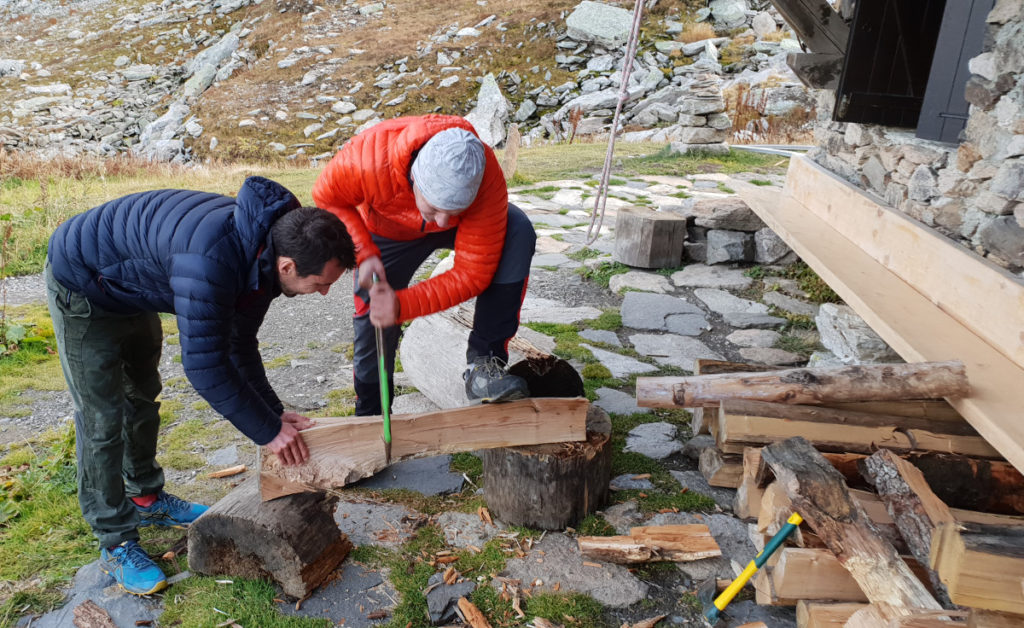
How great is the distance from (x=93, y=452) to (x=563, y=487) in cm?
204

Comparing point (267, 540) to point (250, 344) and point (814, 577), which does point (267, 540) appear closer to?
point (250, 344)

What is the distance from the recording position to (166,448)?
399 cm

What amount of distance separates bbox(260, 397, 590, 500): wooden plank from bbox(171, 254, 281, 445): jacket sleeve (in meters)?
0.48

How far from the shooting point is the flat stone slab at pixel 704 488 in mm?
3436

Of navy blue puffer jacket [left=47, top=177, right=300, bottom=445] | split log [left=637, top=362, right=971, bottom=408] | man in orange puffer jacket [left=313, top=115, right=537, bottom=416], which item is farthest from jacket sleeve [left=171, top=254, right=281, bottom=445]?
split log [left=637, top=362, right=971, bottom=408]

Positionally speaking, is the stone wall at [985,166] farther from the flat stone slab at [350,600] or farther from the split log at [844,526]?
the flat stone slab at [350,600]

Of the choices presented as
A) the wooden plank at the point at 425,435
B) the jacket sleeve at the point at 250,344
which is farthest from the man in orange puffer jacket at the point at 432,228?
the jacket sleeve at the point at 250,344

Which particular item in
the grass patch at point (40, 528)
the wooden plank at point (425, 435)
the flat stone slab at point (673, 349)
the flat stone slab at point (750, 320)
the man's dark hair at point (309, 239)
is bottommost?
the grass patch at point (40, 528)

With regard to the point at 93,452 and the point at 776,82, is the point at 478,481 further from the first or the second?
the point at 776,82

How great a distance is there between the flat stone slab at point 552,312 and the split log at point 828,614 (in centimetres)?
365

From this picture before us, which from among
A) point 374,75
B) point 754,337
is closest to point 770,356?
point 754,337

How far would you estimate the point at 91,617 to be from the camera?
2688 millimetres

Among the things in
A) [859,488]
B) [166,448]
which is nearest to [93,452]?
[166,448]

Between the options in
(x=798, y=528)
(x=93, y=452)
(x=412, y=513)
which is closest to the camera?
(x=798, y=528)
